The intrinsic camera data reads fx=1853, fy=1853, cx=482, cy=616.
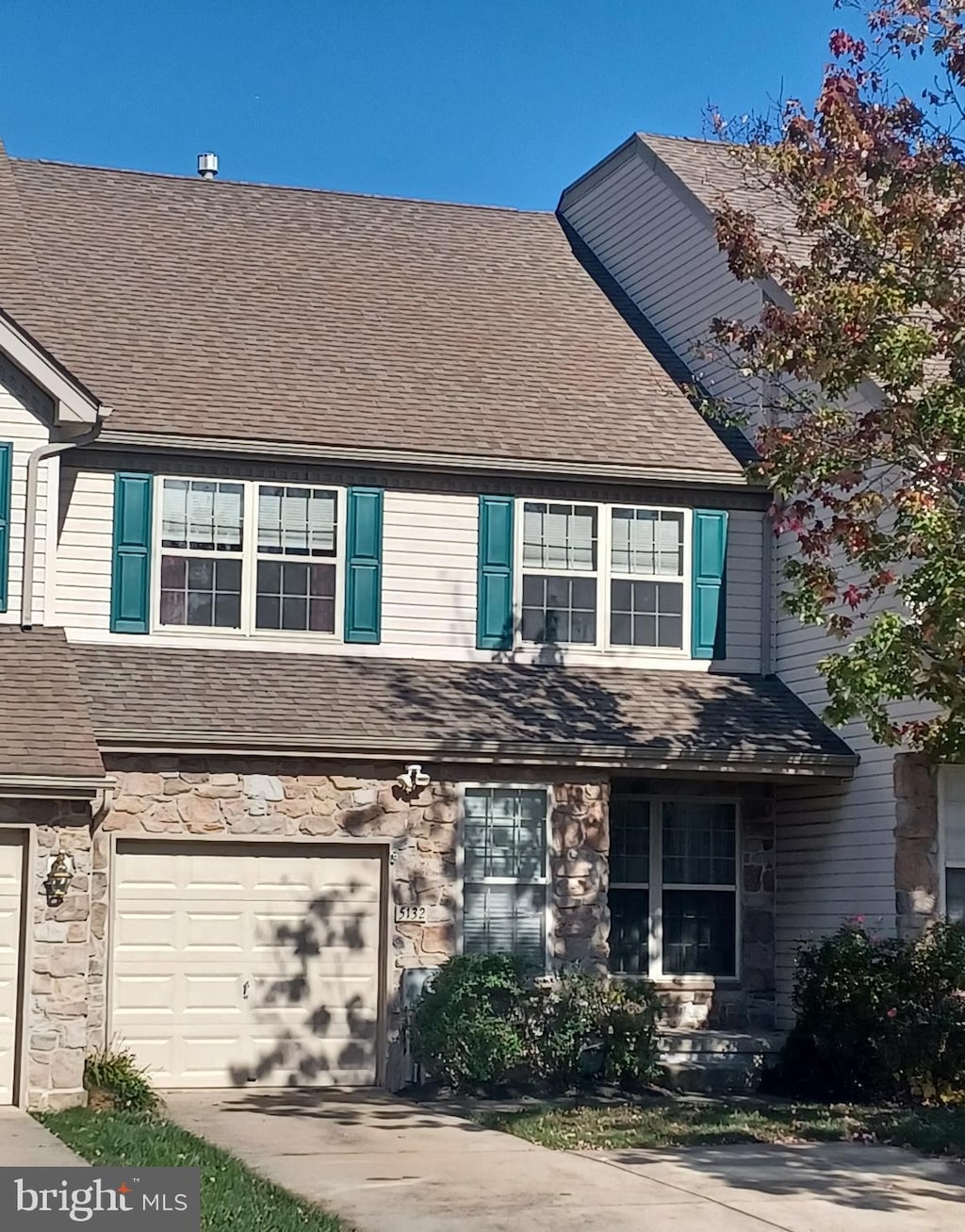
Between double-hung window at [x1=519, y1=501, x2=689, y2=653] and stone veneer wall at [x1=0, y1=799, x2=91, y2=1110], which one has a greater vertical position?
double-hung window at [x1=519, y1=501, x2=689, y2=653]

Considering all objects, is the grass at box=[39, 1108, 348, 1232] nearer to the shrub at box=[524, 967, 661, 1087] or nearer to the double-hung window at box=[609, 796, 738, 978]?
the shrub at box=[524, 967, 661, 1087]

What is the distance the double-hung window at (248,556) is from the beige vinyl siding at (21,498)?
4.58 ft

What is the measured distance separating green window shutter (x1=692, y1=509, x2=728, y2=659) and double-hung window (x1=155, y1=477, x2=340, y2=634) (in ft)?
11.9

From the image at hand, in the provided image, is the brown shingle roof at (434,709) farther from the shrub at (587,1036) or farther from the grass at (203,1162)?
the grass at (203,1162)

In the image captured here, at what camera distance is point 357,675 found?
56.0ft

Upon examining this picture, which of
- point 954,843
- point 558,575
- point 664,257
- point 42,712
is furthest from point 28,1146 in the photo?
point 664,257

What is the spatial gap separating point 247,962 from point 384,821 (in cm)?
169

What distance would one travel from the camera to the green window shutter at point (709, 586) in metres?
18.4

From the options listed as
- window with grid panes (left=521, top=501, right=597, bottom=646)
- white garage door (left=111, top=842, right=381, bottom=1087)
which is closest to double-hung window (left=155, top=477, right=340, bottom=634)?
window with grid panes (left=521, top=501, right=597, bottom=646)

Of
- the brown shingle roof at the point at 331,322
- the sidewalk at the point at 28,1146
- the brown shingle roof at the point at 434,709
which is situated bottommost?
the sidewalk at the point at 28,1146

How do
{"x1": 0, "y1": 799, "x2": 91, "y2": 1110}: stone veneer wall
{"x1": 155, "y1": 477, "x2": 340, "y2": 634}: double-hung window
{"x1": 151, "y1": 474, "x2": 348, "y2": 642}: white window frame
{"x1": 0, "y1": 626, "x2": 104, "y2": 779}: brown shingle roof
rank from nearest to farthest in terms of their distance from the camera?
{"x1": 0, "y1": 799, "x2": 91, "y2": 1110}: stone veneer wall → {"x1": 0, "y1": 626, "x2": 104, "y2": 779}: brown shingle roof → {"x1": 151, "y1": 474, "x2": 348, "y2": 642}: white window frame → {"x1": 155, "y1": 477, "x2": 340, "y2": 634}: double-hung window

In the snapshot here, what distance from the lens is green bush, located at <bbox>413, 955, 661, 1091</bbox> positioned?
50.3 ft

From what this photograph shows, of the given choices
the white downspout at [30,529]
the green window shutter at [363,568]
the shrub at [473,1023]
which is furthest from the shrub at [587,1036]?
the white downspout at [30,529]

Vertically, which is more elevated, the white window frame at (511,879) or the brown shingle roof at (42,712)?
the brown shingle roof at (42,712)
